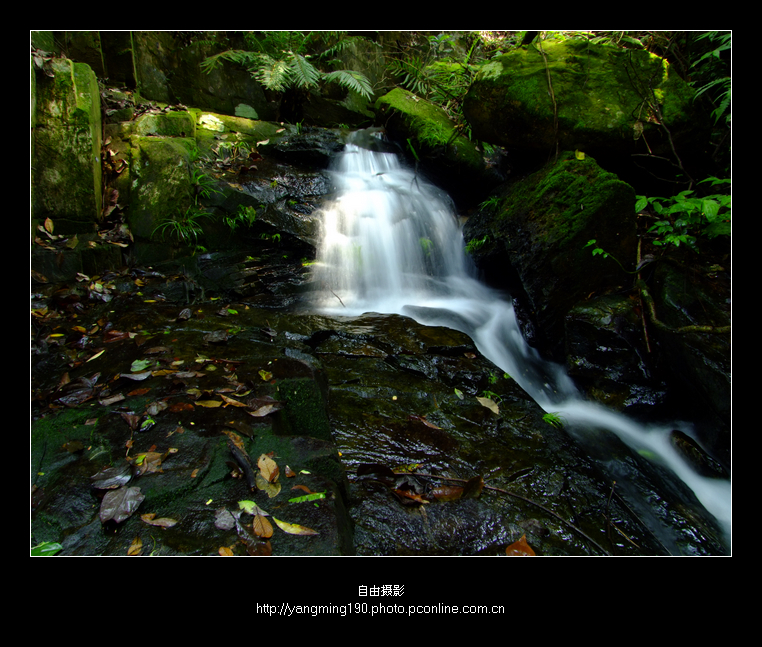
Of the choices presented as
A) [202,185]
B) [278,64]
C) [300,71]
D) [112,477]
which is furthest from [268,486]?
[300,71]

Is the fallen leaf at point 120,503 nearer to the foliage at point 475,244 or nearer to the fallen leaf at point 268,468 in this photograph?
the fallen leaf at point 268,468

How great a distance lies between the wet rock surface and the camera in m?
1.46

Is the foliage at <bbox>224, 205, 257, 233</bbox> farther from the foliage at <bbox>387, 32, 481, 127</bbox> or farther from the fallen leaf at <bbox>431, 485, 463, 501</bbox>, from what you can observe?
the fallen leaf at <bbox>431, 485, 463, 501</bbox>

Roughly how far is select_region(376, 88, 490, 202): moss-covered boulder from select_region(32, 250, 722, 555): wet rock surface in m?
3.91

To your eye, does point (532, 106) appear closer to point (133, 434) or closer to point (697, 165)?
point (697, 165)

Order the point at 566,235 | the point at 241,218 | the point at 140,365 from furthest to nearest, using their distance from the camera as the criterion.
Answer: the point at 241,218 < the point at 566,235 < the point at 140,365

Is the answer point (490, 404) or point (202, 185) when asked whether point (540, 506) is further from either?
point (202, 185)

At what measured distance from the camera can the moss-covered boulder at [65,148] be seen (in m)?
4.12

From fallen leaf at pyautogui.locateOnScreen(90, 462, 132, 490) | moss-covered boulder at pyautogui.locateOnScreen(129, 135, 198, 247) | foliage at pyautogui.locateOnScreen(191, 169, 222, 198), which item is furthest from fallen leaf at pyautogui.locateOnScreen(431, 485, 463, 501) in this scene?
foliage at pyautogui.locateOnScreen(191, 169, 222, 198)

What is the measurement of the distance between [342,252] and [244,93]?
5.04 meters

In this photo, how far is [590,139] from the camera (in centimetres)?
458

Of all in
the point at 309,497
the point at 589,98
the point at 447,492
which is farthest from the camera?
the point at 589,98

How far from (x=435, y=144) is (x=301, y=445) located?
606 centimetres

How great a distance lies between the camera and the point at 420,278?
579 cm
